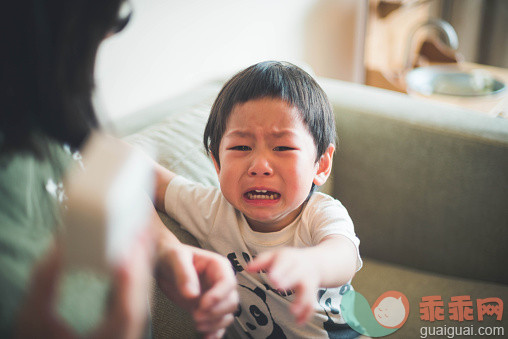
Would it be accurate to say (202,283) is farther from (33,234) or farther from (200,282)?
(33,234)

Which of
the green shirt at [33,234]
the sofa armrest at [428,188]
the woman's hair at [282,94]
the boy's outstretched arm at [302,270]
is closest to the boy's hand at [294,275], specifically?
the boy's outstretched arm at [302,270]

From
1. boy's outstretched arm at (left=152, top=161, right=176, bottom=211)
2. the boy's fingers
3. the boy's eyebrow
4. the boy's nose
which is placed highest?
the boy's eyebrow

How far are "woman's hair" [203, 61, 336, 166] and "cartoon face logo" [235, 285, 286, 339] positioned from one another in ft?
0.56

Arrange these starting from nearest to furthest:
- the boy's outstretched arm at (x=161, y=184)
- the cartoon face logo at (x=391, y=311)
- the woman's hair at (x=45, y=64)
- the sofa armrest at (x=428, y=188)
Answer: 1. the woman's hair at (x=45, y=64)
2. the cartoon face logo at (x=391, y=311)
3. the boy's outstretched arm at (x=161, y=184)
4. the sofa armrest at (x=428, y=188)

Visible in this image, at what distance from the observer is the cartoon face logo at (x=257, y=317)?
465mm

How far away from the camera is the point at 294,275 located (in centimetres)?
29

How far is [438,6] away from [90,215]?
1998mm

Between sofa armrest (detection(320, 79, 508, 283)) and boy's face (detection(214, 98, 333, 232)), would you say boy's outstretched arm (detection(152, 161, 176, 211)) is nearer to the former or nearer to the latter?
boy's face (detection(214, 98, 333, 232))

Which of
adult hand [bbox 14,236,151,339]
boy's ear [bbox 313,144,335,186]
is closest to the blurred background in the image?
adult hand [bbox 14,236,151,339]

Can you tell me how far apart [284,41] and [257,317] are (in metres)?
0.91

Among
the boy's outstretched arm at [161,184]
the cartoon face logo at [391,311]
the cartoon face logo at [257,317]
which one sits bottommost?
the cartoon face logo at [257,317]

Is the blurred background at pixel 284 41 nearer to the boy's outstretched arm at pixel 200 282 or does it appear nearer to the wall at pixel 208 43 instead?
the wall at pixel 208 43

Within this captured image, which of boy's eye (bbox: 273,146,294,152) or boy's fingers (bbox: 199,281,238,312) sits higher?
boy's eye (bbox: 273,146,294,152)

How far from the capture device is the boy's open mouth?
0.46 metres
